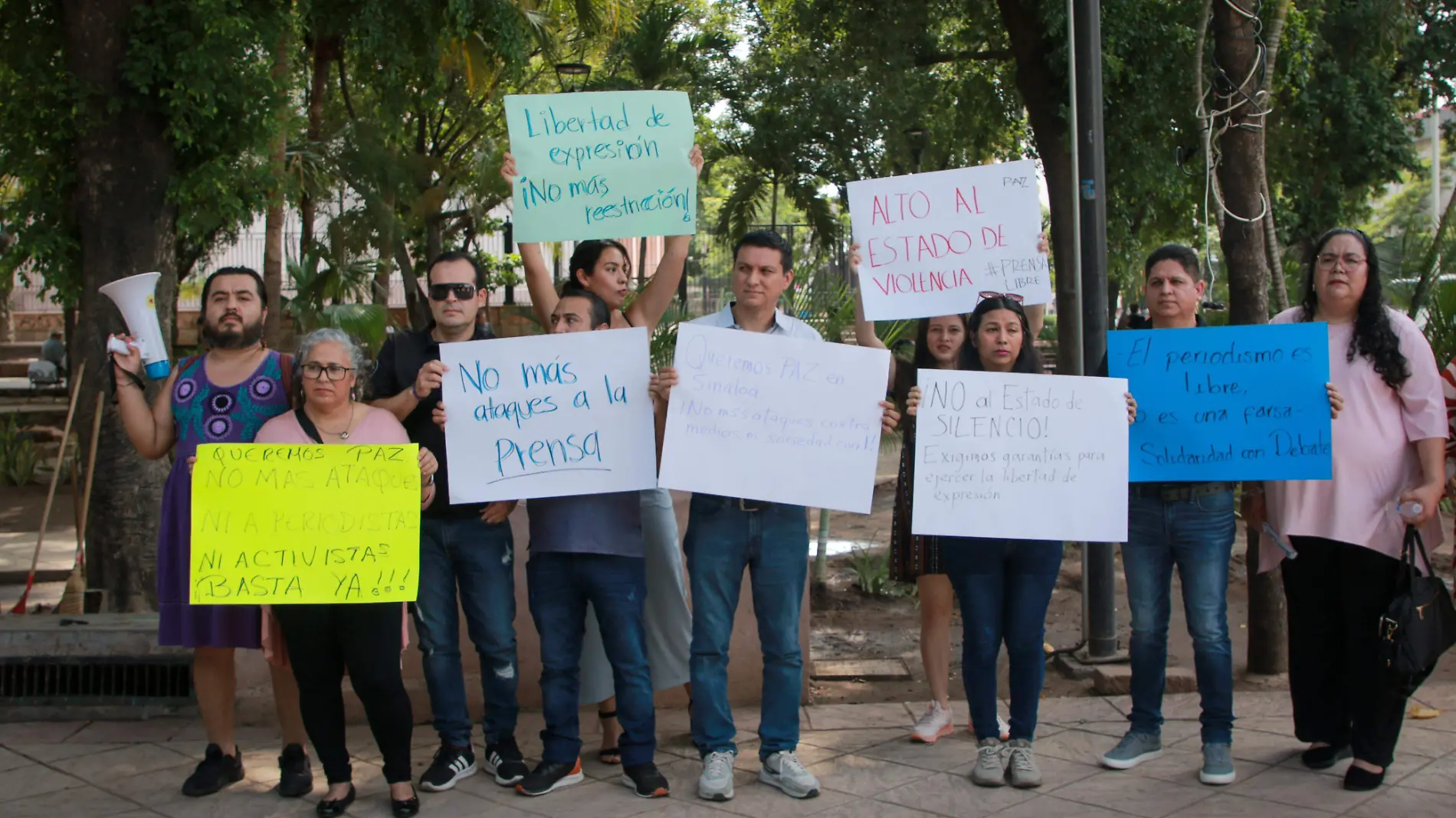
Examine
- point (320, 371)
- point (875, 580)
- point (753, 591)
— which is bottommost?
point (875, 580)

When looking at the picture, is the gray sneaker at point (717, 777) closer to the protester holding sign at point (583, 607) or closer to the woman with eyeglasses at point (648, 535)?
the protester holding sign at point (583, 607)

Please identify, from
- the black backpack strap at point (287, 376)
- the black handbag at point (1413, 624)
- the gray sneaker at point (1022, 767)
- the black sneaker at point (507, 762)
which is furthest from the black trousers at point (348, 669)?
the black handbag at point (1413, 624)

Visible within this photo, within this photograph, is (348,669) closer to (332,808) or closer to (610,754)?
(332,808)

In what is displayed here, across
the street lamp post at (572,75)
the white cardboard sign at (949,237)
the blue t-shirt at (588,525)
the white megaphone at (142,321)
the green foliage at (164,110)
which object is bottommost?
the blue t-shirt at (588,525)

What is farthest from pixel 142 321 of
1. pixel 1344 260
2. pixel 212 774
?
pixel 1344 260

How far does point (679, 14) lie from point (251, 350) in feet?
45.6

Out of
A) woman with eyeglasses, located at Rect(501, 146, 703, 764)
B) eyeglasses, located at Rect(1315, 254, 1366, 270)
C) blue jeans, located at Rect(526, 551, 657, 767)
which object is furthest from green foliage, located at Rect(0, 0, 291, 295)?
eyeglasses, located at Rect(1315, 254, 1366, 270)

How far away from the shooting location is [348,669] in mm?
4098

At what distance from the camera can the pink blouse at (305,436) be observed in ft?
13.3

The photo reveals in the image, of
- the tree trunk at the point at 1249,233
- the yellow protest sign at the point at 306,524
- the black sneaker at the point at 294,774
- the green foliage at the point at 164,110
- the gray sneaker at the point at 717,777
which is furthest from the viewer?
the green foliage at the point at 164,110

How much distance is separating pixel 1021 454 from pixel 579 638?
5.30 feet

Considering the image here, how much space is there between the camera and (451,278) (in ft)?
13.9

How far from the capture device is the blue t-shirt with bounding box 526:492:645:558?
4223mm

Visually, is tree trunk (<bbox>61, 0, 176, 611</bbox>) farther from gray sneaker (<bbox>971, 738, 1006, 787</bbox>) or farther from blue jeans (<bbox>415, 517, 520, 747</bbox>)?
gray sneaker (<bbox>971, 738, 1006, 787</bbox>)
